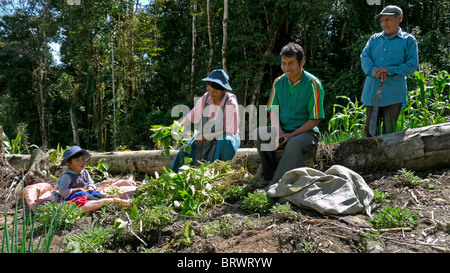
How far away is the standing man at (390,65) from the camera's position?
12.3ft

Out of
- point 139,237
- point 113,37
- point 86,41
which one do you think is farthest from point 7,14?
point 139,237

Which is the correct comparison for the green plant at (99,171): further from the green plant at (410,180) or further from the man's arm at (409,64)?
the man's arm at (409,64)

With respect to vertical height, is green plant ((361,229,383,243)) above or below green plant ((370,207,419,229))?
below

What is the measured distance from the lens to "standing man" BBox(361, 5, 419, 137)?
3.75 metres

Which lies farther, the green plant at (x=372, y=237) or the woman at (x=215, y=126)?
the woman at (x=215, y=126)

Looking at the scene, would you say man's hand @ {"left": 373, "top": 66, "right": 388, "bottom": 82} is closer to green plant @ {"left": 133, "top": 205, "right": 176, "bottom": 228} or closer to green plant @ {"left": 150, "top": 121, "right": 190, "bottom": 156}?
green plant @ {"left": 150, "top": 121, "right": 190, "bottom": 156}

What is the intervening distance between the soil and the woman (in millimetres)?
1078

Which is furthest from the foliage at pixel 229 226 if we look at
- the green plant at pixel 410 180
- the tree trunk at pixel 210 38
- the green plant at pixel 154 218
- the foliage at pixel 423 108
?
the tree trunk at pixel 210 38

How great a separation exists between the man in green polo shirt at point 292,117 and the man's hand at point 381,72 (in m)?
0.85

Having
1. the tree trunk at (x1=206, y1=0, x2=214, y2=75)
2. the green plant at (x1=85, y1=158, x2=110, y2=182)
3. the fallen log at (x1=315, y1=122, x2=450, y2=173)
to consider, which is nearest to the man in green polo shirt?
the fallen log at (x1=315, y1=122, x2=450, y2=173)

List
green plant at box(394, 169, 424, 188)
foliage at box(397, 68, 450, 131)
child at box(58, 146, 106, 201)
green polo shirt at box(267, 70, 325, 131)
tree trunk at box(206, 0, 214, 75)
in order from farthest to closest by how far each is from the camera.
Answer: tree trunk at box(206, 0, 214, 75)
foliage at box(397, 68, 450, 131)
child at box(58, 146, 106, 201)
green polo shirt at box(267, 70, 325, 131)
green plant at box(394, 169, 424, 188)

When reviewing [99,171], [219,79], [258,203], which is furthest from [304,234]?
[99,171]

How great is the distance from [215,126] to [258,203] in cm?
154

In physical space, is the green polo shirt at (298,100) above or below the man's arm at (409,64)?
below
